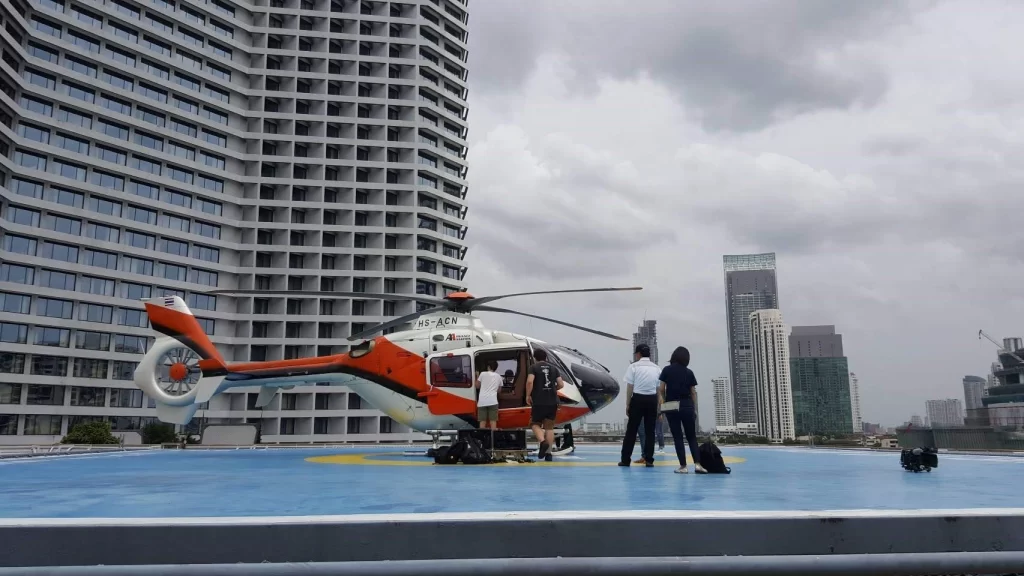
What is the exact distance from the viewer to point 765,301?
19900cm

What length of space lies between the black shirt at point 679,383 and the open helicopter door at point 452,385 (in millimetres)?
5679

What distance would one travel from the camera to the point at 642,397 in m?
9.48

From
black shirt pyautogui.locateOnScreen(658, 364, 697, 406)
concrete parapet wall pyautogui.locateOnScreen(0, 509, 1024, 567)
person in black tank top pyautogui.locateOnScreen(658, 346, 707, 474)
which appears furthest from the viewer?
black shirt pyautogui.locateOnScreen(658, 364, 697, 406)

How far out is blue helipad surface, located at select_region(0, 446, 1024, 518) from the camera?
16.6ft

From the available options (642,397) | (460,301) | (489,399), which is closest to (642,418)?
(642,397)

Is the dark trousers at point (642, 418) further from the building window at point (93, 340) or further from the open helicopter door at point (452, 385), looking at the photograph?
the building window at point (93, 340)

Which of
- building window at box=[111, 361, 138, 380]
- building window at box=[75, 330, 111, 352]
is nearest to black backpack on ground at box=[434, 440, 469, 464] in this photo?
building window at box=[75, 330, 111, 352]

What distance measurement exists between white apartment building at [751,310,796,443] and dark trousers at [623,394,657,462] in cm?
14148

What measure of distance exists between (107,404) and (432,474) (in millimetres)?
55147

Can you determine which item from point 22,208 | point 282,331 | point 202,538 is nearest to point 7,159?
point 22,208

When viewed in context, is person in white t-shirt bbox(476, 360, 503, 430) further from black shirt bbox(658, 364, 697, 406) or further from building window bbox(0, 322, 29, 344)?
building window bbox(0, 322, 29, 344)

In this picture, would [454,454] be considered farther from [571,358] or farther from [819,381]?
[819,381]

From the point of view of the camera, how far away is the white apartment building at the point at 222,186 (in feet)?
167

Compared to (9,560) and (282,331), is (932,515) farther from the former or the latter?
(282,331)
